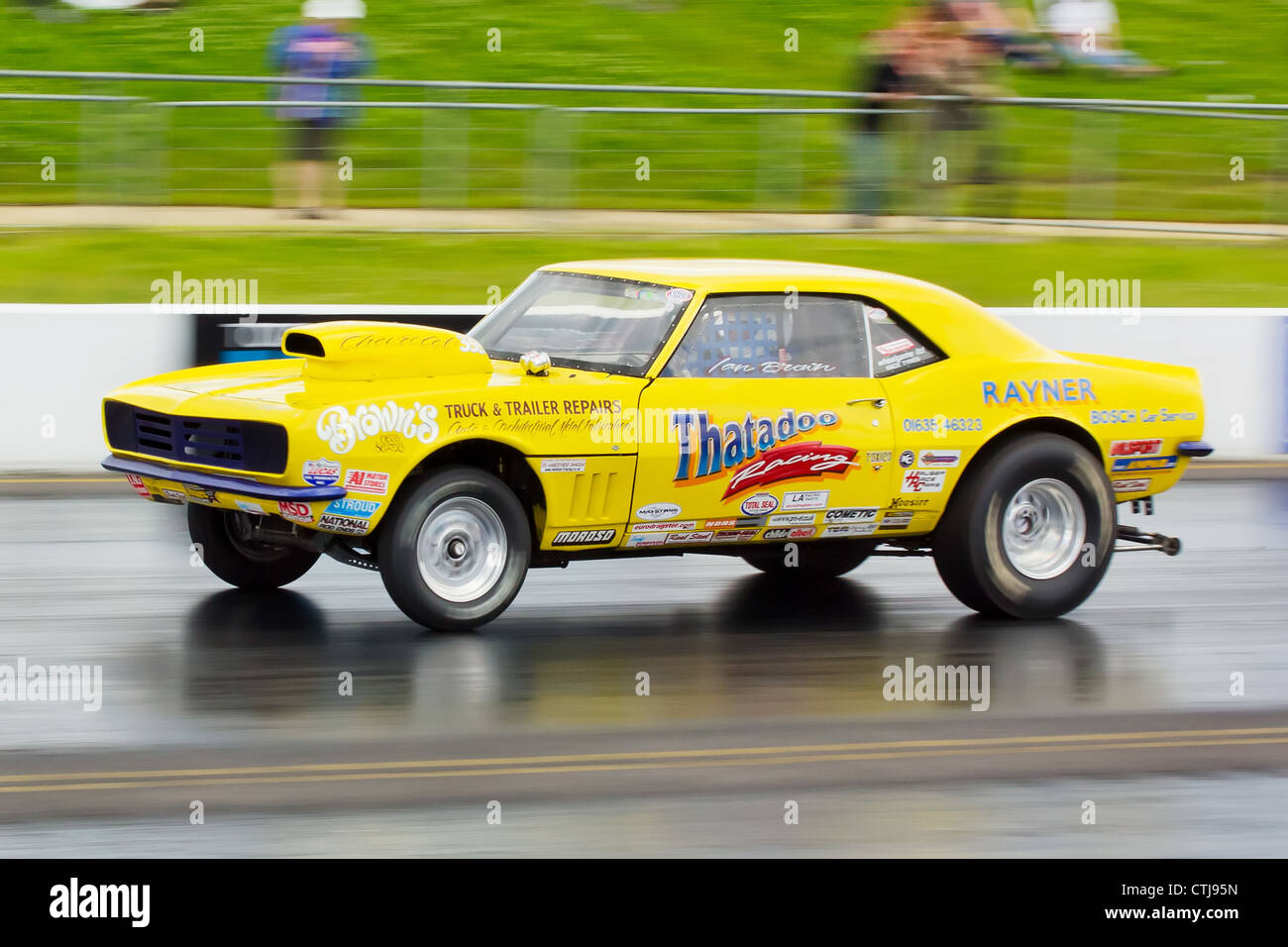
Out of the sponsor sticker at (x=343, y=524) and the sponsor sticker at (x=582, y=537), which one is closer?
the sponsor sticker at (x=343, y=524)

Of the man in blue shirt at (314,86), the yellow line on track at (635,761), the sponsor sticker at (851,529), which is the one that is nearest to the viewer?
the yellow line on track at (635,761)

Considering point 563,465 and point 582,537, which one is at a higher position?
point 563,465

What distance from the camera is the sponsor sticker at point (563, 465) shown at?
7.45 meters

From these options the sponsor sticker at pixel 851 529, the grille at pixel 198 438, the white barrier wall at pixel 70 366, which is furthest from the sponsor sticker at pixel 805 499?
the white barrier wall at pixel 70 366

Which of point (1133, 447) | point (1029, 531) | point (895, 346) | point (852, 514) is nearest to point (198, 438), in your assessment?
point (852, 514)

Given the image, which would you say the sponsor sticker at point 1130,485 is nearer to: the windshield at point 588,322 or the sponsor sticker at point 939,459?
the sponsor sticker at point 939,459

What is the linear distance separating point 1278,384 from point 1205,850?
839 cm

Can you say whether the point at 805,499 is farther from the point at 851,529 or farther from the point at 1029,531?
the point at 1029,531

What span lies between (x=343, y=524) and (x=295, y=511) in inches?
7.7

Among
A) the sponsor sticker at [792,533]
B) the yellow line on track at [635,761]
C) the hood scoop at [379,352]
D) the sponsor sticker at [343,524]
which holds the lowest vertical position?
the yellow line on track at [635,761]

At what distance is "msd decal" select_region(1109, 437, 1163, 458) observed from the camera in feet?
28.2

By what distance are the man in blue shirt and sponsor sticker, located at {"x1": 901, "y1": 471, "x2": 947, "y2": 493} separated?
714 centimetres

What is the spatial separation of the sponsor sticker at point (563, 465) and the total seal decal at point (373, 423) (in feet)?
1.56

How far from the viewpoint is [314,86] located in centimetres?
1399
